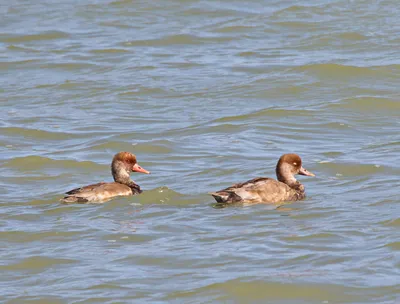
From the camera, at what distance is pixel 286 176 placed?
485 inches

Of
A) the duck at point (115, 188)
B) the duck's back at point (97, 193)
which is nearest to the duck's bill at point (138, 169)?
the duck at point (115, 188)

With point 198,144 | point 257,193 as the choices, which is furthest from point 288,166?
point 198,144

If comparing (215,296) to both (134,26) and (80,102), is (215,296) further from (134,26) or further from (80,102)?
(134,26)

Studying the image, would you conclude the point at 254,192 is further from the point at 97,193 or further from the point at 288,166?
the point at 97,193

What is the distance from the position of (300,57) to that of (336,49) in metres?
0.91

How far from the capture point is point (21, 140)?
52.1ft

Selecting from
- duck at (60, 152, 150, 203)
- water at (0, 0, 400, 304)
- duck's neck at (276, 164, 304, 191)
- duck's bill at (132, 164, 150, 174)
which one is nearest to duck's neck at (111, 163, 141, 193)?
duck at (60, 152, 150, 203)

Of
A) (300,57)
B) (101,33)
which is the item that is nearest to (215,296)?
(300,57)

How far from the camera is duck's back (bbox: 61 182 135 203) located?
11.9 m

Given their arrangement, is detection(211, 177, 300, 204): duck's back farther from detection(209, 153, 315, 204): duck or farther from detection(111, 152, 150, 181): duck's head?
detection(111, 152, 150, 181): duck's head

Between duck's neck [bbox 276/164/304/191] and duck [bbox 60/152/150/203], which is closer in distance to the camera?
duck [bbox 60/152/150/203]

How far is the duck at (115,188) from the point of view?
39.0ft

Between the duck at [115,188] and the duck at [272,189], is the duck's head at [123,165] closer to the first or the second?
the duck at [115,188]

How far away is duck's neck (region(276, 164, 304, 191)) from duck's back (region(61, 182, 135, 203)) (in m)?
1.66
